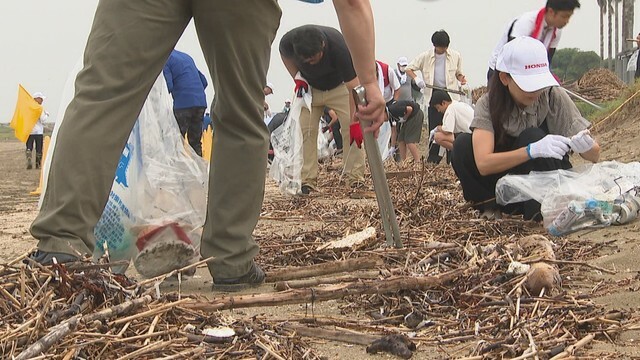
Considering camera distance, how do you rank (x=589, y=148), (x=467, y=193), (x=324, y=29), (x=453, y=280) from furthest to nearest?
(x=324, y=29) < (x=467, y=193) < (x=589, y=148) < (x=453, y=280)

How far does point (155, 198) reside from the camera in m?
2.65

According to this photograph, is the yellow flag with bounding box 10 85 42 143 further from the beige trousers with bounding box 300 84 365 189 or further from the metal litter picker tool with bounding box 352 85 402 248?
the metal litter picker tool with bounding box 352 85 402 248

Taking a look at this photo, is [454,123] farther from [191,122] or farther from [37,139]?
[37,139]

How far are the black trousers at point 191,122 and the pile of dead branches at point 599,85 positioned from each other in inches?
366

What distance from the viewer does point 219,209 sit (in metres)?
2.64

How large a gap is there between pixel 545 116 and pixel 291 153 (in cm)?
289

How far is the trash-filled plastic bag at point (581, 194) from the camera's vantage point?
3.39 meters

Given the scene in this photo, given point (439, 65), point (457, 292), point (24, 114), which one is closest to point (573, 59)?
point (439, 65)

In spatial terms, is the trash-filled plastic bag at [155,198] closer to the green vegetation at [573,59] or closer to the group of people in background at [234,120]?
the group of people in background at [234,120]

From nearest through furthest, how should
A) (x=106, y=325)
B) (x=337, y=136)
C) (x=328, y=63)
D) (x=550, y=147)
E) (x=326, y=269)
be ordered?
(x=106, y=325) < (x=326, y=269) < (x=550, y=147) < (x=328, y=63) < (x=337, y=136)

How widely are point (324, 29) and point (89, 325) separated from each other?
494 centimetres

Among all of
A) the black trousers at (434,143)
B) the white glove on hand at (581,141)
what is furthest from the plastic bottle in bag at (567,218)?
the black trousers at (434,143)

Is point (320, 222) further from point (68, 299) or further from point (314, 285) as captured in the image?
point (68, 299)

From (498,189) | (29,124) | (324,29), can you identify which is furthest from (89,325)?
(29,124)
